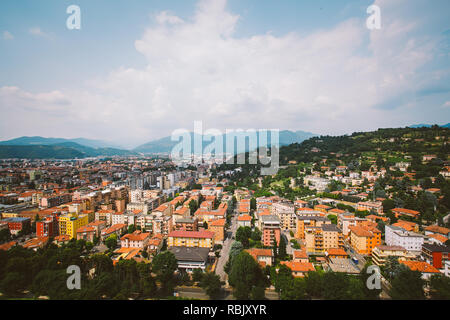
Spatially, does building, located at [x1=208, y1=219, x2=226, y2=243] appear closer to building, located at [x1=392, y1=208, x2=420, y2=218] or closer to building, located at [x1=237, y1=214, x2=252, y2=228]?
building, located at [x1=237, y1=214, x2=252, y2=228]

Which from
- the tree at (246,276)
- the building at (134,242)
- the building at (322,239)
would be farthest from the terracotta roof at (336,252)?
the building at (134,242)

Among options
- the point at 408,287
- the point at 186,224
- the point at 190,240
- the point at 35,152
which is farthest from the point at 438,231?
the point at 35,152

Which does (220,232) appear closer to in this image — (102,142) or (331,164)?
(331,164)

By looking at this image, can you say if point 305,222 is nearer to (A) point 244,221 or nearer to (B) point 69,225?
(A) point 244,221

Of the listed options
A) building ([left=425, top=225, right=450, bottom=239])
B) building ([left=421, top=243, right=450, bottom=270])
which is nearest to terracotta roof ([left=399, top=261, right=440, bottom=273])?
building ([left=421, top=243, right=450, bottom=270])

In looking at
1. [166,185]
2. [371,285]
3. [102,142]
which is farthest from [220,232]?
[102,142]

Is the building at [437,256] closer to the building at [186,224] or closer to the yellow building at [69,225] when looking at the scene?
the building at [186,224]
